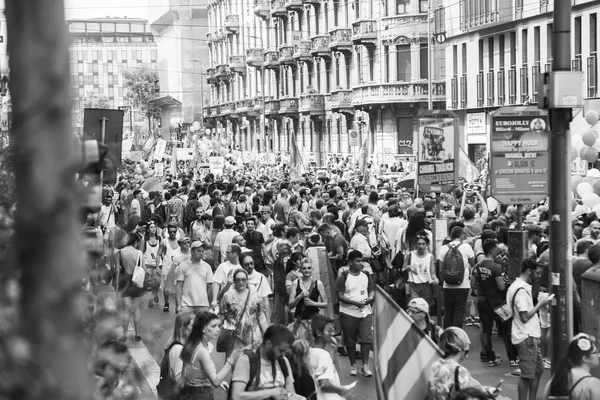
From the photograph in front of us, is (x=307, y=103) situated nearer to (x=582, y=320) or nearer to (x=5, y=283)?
(x=582, y=320)

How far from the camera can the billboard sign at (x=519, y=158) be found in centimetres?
1229

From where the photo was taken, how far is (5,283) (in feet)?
8.16

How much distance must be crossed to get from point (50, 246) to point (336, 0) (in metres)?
59.6

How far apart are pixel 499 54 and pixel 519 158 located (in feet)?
108

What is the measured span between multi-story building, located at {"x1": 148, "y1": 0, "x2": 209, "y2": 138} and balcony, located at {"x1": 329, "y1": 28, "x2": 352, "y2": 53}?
161ft

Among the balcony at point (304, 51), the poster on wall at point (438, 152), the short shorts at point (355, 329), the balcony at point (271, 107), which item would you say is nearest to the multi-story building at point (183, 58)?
the balcony at point (271, 107)

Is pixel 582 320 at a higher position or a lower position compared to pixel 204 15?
lower

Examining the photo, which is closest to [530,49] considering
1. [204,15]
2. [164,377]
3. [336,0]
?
[336,0]

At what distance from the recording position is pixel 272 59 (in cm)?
7400

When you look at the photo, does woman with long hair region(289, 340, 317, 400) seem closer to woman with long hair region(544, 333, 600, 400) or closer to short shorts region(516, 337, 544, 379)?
woman with long hair region(544, 333, 600, 400)

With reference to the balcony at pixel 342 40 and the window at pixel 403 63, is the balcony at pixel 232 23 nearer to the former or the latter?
the balcony at pixel 342 40

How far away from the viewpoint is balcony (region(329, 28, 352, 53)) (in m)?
58.7

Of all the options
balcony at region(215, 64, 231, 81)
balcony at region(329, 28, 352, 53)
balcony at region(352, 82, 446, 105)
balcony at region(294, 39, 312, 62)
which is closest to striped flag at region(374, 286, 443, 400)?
balcony at region(352, 82, 446, 105)

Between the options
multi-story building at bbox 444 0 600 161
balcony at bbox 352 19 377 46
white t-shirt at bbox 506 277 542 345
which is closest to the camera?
white t-shirt at bbox 506 277 542 345
